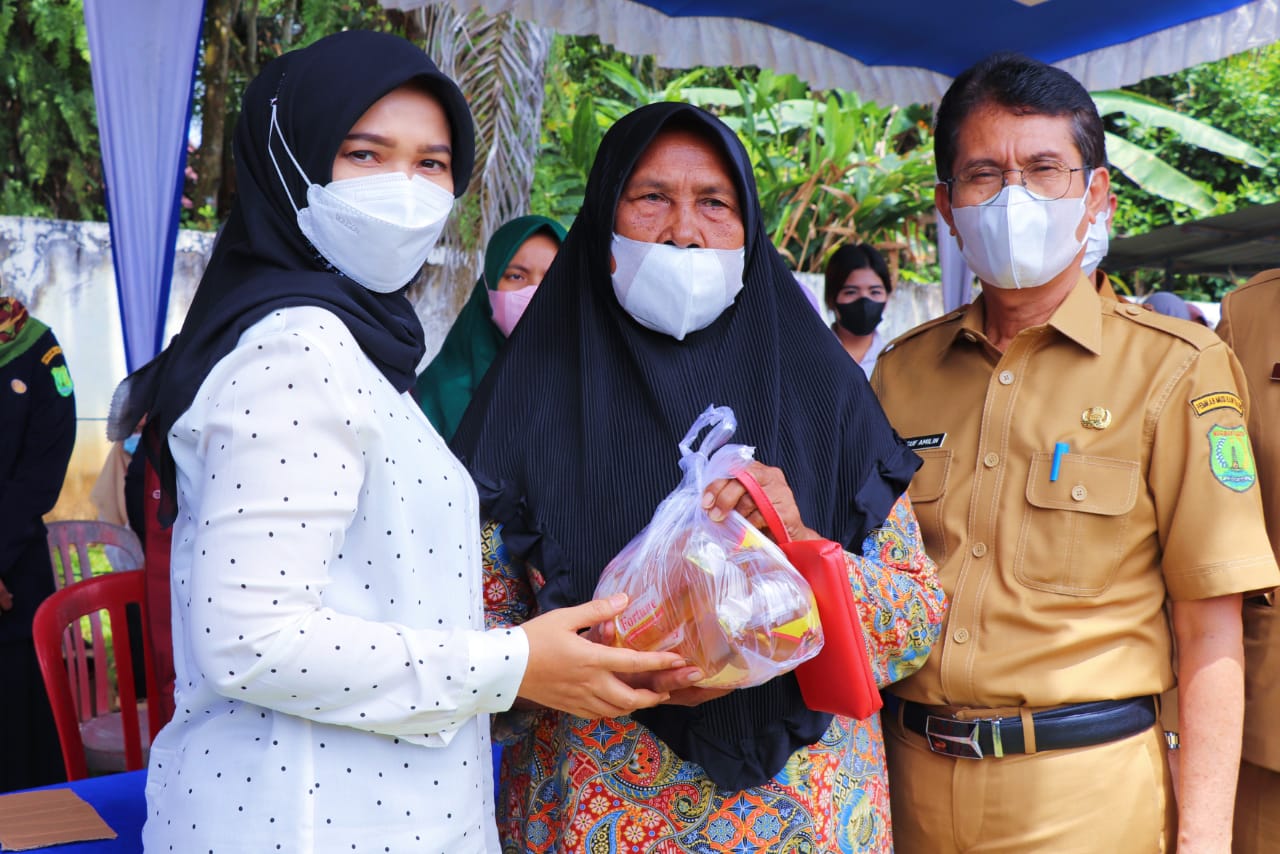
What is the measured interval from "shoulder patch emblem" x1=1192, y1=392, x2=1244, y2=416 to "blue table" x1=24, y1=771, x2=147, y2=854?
1811 millimetres

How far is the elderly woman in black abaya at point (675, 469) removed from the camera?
1.67 metres

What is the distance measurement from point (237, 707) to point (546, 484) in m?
0.59

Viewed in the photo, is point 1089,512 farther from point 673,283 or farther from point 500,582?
point 500,582

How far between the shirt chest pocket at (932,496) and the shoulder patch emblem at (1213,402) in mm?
405

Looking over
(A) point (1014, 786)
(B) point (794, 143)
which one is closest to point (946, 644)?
(A) point (1014, 786)

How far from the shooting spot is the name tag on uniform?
79.7 inches

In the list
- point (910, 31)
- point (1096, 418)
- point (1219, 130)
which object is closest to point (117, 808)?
point (1096, 418)

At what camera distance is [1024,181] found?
6.38 ft

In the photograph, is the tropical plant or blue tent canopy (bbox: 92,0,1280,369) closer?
blue tent canopy (bbox: 92,0,1280,369)

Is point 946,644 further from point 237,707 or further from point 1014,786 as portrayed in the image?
point 237,707

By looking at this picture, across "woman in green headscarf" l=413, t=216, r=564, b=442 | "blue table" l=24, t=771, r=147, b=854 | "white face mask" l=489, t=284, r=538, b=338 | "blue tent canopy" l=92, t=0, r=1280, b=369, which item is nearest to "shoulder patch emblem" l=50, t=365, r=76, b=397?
"blue tent canopy" l=92, t=0, r=1280, b=369

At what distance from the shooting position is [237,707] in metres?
1.31

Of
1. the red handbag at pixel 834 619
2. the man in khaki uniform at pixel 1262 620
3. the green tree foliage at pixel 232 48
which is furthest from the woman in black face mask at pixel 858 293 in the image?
the green tree foliage at pixel 232 48

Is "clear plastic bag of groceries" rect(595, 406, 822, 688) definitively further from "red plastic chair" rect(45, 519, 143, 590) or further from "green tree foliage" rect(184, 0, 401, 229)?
"green tree foliage" rect(184, 0, 401, 229)
